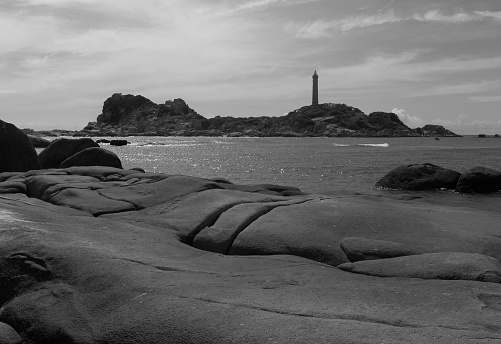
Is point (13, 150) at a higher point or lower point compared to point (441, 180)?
higher

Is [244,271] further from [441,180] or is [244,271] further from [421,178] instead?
[441,180]

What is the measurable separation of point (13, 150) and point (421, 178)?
2054cm

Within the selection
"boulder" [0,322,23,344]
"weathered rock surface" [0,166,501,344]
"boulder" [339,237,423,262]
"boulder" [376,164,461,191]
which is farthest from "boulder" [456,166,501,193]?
"boulder" [0,322,23,344]

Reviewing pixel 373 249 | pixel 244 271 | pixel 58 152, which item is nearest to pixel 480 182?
pixel 373 249

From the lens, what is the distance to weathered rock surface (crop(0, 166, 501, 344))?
219 inches

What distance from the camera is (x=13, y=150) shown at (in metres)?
24.1

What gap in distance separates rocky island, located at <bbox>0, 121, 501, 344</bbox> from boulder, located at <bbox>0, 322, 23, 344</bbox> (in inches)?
0.7

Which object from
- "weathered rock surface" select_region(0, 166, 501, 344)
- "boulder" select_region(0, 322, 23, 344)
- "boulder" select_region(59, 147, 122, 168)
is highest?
"boulder" select_region(59, 147, 122, 168)

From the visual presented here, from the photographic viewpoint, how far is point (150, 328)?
227 inches

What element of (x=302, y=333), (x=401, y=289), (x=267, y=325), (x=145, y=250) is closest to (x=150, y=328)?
(x=267, y=325)

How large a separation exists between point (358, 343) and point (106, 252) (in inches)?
168

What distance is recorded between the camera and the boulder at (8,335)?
20.2 ft

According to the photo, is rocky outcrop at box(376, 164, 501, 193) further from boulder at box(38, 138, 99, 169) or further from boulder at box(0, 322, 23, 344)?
boulder at box(0, 322, 23, 344)

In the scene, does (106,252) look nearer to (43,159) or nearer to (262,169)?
(43,159)
